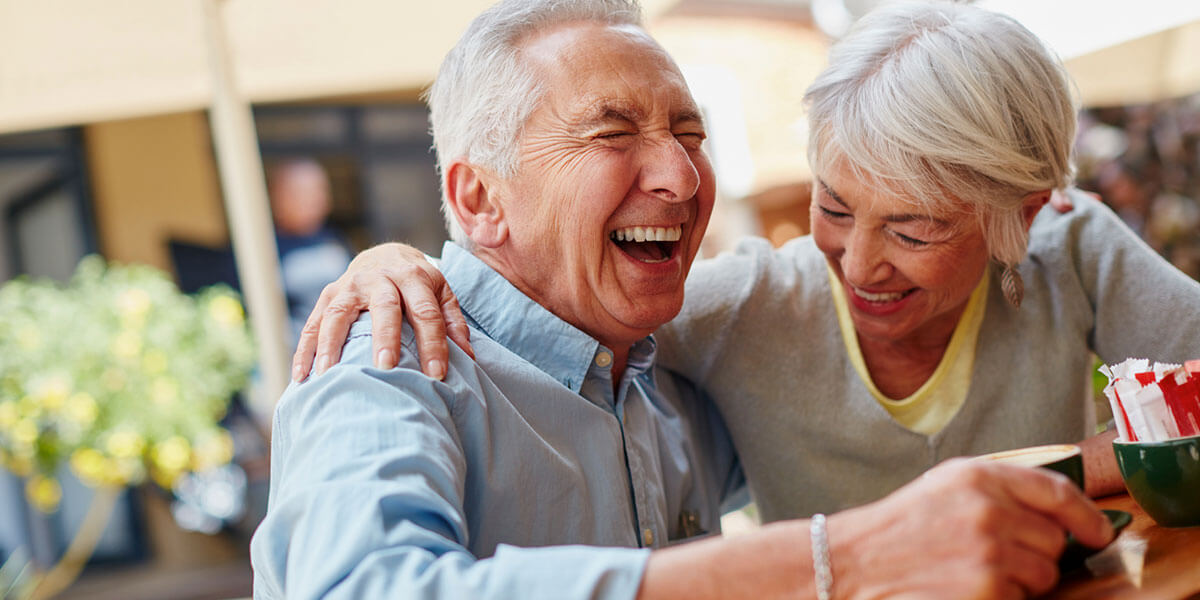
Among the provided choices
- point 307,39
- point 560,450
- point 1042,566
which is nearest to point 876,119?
point 560,450

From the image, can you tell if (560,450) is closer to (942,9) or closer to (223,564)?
(942,9)

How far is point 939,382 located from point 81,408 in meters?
3.51

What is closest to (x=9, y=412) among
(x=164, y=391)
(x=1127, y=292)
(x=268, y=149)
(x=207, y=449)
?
(x=164, y=391)

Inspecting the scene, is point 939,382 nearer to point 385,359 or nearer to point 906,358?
point 906,358

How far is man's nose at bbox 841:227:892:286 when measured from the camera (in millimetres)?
1572

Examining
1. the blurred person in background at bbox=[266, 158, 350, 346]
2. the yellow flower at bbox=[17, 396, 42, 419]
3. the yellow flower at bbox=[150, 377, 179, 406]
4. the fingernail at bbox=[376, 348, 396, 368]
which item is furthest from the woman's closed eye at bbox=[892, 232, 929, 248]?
the blurred person in background at bbox=[266, 158, 350, 346]

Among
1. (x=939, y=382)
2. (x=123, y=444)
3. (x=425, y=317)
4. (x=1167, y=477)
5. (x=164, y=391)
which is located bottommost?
(x=123, y=444)

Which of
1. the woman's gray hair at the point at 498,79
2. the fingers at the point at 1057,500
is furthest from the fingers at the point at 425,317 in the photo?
the fingers at the point at 1057,500

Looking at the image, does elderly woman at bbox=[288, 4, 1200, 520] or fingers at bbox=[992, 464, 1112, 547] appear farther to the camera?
elderly woman at bbox=[288, 4, 1200, 520]

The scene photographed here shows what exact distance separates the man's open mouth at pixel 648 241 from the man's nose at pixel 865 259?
29 cm

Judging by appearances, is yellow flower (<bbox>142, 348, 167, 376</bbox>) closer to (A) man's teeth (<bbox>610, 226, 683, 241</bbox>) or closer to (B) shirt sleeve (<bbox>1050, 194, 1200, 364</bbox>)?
(A) man's teeth (<bbox>610, 226, 683, 241</bbox>)

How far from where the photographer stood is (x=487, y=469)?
122 cm

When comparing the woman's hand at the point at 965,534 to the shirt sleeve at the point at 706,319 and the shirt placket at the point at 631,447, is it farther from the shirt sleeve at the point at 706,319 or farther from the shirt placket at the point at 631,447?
the shirt sleeve at the point at 706,319

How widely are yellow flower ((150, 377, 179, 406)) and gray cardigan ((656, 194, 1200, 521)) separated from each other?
3048mm
